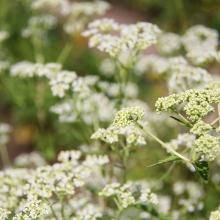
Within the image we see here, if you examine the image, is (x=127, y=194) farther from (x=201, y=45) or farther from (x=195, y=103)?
(x=201, y=45)

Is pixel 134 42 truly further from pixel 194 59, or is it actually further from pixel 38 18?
pixel 38 18

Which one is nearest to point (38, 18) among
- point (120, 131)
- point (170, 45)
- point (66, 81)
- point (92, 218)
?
point (170, 45)

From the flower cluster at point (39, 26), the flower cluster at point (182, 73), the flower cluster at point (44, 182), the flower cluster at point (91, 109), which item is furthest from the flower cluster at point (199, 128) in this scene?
the flower cluster at point (39, 26)

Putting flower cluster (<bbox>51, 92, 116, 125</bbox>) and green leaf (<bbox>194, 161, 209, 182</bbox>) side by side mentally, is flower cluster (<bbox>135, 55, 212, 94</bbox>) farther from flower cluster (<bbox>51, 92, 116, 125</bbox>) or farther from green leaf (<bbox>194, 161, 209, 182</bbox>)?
green leaf (<bbox>194, 161, 209, 182</bbox>)

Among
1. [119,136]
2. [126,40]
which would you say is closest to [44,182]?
[119,136]

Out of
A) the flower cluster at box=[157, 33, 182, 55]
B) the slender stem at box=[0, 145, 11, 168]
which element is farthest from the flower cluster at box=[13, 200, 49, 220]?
the slender stem at box=[0, 145, 11, 168]

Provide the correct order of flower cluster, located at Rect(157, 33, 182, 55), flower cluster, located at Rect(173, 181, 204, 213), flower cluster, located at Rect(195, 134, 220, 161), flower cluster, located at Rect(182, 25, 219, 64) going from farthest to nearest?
flower cluster, located at Rect(157, 33, 182, 55) < flower cluster, located at Rect(173, 181, 204, 213) < flower cluster, located at Rect(182, 25, 219, 64) < flower cluster, located at Rect(195, 134, 220, 161)
